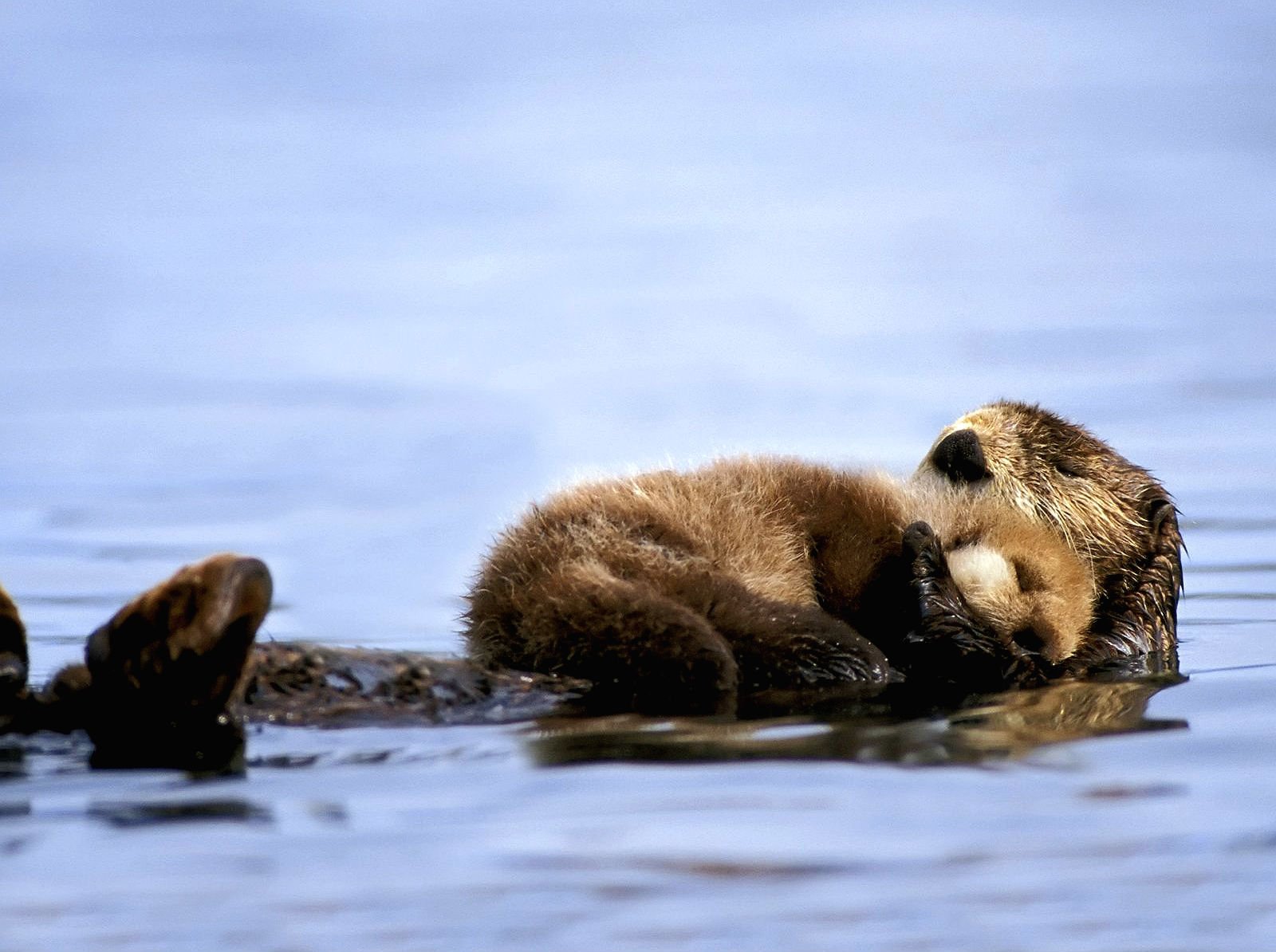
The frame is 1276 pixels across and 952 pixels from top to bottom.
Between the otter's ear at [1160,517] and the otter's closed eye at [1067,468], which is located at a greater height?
the otter's closed eye at [1067,468]

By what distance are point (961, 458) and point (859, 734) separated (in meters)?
1.75

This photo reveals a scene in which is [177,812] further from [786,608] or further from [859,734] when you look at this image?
[786,608]

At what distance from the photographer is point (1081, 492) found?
19.6 feet

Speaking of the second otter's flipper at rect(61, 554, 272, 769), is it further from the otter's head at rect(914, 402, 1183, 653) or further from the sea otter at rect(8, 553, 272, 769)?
the otter's head at rect(914, 402, 1183, 653)

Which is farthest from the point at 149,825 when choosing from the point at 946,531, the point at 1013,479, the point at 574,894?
the point at 1013,479

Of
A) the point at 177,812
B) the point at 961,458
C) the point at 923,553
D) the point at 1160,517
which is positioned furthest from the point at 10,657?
the point at 1160,517

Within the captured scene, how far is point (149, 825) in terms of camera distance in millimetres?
3381

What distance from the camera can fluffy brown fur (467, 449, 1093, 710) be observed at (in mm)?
4621

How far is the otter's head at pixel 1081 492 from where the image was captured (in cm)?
589

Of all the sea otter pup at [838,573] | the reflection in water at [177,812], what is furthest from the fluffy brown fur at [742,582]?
the reflection in water at [177,812]

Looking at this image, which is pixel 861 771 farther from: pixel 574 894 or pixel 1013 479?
pixel 1013 479

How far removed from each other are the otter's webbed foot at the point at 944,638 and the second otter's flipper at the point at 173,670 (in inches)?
83.0

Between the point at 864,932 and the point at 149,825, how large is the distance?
1.45 meters

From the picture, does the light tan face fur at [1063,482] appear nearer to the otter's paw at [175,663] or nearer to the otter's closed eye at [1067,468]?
the otter's closed eye at [1067,468]
